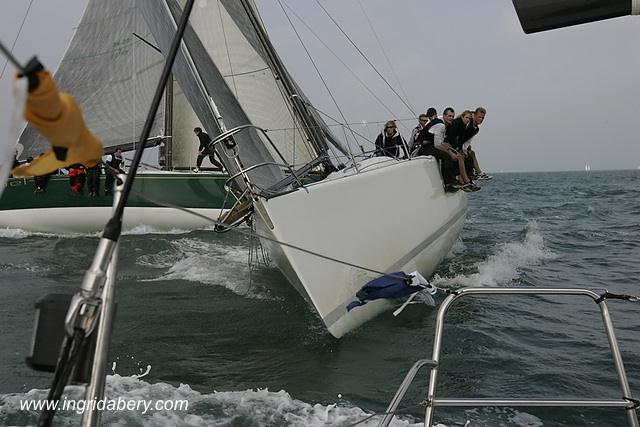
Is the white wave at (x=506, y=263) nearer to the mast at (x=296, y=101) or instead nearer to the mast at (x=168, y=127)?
the mast at (x=296, y=101)

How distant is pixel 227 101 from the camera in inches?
197

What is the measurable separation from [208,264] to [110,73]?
259 inches

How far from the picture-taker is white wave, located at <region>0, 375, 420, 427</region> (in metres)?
3.26

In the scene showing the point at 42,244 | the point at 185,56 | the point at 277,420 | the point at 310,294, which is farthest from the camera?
the point at 42,244

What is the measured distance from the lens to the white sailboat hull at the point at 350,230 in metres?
4.46

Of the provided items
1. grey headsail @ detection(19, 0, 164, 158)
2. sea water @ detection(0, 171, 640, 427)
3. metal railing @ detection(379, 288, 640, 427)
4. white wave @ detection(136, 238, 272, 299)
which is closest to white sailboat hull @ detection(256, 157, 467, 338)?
sea water @ detection(0, 171, 640, 427)

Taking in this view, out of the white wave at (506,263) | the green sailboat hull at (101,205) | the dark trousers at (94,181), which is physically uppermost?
the dark trousers at (94,181)

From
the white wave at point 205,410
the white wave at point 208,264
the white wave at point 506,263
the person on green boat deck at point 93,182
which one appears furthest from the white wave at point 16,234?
the white wave at point 205,410

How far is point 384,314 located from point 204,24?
7444 mm

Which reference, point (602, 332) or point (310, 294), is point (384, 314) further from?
point (602, 332)

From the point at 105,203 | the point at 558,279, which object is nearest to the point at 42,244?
the point at 105,203

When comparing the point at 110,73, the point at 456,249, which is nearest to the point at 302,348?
the point at 456,249

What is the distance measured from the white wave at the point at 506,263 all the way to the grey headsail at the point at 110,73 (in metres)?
7.76
